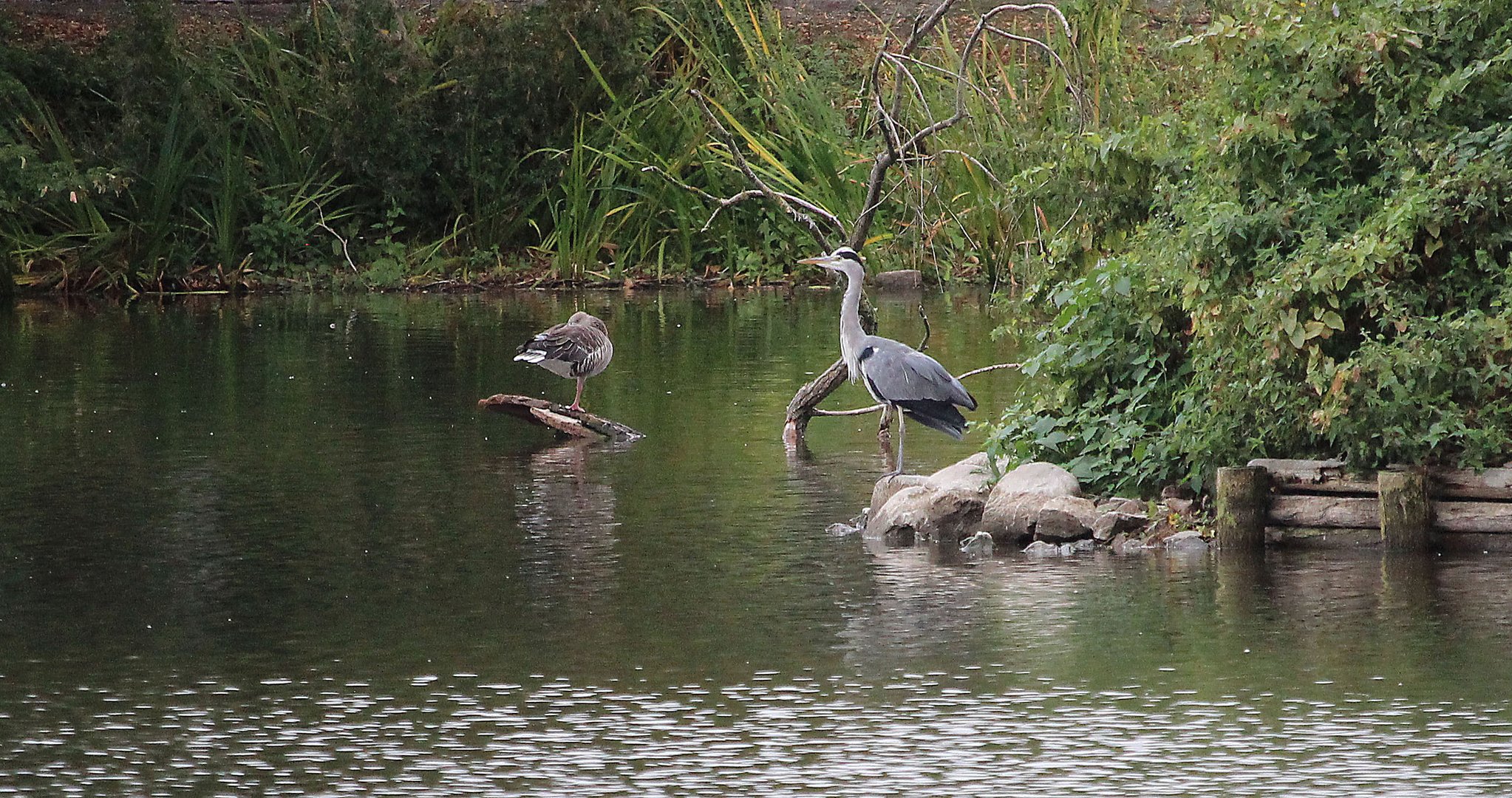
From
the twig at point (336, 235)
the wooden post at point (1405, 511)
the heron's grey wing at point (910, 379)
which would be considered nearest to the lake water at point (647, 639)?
the wooden post at point (1405, 511)

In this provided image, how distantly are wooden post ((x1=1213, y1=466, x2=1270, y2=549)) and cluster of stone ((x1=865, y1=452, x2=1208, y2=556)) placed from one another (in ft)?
0.53

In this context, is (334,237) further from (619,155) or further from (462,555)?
(462,555)

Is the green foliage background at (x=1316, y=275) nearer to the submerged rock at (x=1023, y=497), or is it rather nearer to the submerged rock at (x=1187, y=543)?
the submerged rock at (x=1023, y=497)

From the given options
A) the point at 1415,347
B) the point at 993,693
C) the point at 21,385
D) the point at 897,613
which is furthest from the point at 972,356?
the point at 993,693

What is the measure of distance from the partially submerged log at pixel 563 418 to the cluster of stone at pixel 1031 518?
183 inches

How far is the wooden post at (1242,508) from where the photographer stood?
1234cm

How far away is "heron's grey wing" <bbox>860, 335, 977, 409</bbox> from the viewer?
14.4 m

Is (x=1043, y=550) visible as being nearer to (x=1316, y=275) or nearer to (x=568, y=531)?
(x=1316, y=275)

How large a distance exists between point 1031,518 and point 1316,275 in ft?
6.49

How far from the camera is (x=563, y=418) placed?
17969 mm

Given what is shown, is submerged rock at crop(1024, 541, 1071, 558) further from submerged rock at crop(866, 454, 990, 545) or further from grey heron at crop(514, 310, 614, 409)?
grey heron at crop(514, 310, 614, 409)

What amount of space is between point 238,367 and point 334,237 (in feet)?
38.8

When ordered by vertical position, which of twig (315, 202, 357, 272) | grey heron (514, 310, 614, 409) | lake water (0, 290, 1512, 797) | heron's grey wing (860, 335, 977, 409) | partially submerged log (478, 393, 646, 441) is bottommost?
lake water (0, 290, 1512, 797)

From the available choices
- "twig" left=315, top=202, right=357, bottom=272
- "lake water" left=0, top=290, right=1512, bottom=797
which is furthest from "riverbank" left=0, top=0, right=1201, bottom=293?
"lake water" left=0, top=290, right=1512, bottom=797
